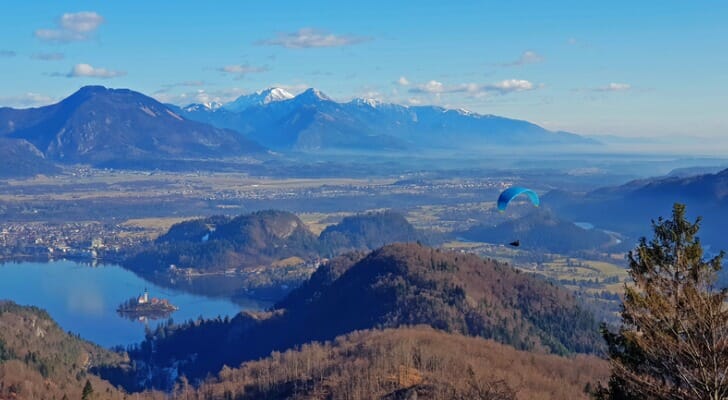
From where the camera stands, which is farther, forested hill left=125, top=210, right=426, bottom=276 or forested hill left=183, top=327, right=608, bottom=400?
forested hill left=125, top=210, right=426, bottom=276

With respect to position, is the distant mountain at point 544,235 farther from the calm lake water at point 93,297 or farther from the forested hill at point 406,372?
the forested hill at point 406,372

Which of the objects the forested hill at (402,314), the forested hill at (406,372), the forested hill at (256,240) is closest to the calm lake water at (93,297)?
the forested hill at (256,240)

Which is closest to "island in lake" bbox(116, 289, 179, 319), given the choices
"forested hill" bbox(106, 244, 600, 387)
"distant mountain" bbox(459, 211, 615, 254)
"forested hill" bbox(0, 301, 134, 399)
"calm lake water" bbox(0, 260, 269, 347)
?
"calm lake water" bbox(0, 260, 269, 347)

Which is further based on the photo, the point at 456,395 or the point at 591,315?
the point at 591,315

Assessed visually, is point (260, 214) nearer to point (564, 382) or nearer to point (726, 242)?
point (726, 242)

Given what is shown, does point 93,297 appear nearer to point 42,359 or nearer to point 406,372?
point 42,359

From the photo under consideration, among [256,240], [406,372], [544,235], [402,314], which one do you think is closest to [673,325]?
[406,372]

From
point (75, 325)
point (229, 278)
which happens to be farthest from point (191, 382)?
point (229, 278)

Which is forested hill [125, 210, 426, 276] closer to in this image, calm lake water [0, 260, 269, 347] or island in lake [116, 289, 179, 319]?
calm lake water [0, 260, 269, 347]
